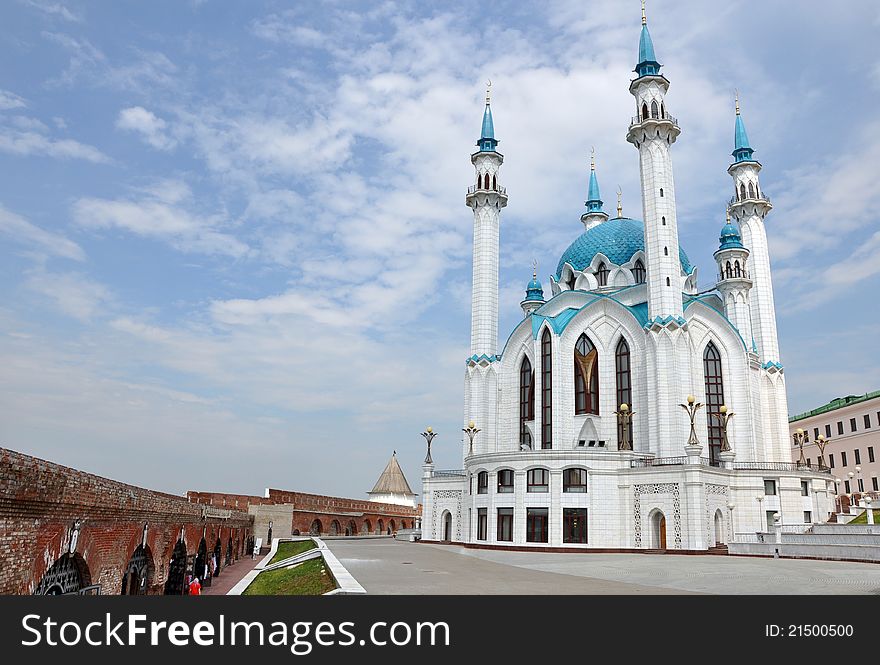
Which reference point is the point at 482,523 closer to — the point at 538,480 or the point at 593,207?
the point at 538,480

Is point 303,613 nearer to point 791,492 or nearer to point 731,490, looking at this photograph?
point 731,490

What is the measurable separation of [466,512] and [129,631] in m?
34.9

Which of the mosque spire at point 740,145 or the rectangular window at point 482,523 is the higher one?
the mosque spire at point 740,145

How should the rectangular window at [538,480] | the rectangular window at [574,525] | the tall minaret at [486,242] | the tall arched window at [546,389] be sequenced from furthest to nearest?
the tall minaret at [486,242] < the tall arched window at [546,389] < the rectangular window at [538,480] < the rectangular window at [574,525]

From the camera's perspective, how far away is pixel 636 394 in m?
42.4

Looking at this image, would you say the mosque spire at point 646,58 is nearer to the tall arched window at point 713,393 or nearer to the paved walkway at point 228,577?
the tall arched window at point 713,393

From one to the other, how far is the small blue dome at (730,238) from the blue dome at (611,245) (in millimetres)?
3355

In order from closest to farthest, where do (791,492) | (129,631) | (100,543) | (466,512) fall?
(129,631), (100,543), (791,492), (466,512)

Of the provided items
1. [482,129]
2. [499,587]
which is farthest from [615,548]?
[482,129]

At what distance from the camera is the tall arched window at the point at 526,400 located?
46688 mm

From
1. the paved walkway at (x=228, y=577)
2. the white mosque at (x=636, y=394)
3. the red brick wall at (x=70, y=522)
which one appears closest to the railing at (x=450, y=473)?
the white mosque at (x=636, y=394)

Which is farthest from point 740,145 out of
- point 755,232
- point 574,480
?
point 574,480

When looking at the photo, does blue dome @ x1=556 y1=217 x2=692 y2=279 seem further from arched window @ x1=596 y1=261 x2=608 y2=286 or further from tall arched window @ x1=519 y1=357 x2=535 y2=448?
tall arched window @ x1=519 y1=357 x2=535 y2=448

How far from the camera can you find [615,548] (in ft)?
116
